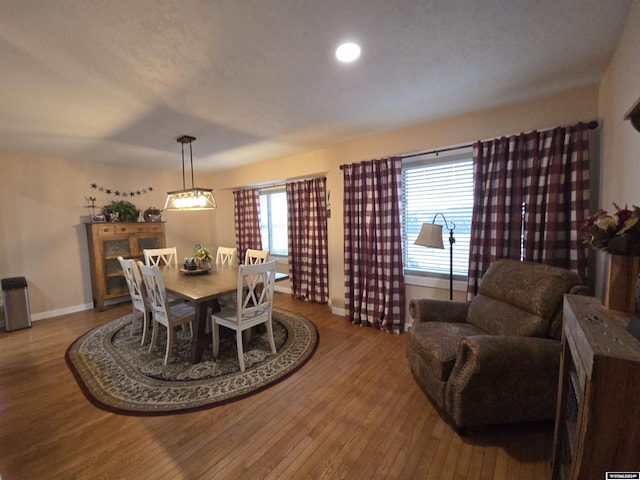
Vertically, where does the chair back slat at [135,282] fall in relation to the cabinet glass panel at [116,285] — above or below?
above

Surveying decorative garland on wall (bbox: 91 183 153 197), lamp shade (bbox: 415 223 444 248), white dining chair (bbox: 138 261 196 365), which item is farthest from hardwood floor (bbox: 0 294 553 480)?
decorative garland on wall (bbox: 91 183 153 197)

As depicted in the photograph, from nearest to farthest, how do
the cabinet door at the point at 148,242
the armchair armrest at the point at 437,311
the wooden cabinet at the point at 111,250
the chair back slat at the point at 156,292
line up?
the armchair armrest at the point at 437,311
the chair back slat at the point at 156,292
the wooden cabinet at the point at 111,250
the cabinet door at the point at 148,242

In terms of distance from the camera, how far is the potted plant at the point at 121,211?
423cm

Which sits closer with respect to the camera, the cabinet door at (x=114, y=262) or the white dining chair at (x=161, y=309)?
the white dining chair at (x=161, y=309)

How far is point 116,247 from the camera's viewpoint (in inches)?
168

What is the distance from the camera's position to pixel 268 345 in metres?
2.90

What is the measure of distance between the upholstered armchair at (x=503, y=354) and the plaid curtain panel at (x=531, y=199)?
38 centimetres

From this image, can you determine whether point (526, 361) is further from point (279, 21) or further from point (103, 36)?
point (103, 36)

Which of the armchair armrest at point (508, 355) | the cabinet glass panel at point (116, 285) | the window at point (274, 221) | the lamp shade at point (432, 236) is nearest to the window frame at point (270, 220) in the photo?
the window at point (274, 221)

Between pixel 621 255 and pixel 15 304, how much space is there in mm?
5726

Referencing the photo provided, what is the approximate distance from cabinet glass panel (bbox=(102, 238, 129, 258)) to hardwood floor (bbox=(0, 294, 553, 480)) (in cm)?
210

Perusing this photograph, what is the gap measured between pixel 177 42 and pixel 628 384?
7.80 ft

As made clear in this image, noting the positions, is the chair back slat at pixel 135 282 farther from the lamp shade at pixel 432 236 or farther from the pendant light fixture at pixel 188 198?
the lamp shade at pixel 432 236

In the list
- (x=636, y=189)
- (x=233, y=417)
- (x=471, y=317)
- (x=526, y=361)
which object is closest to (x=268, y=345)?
(x=233, y=417)
